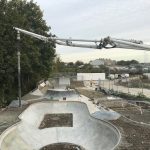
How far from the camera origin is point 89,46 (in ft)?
60.0

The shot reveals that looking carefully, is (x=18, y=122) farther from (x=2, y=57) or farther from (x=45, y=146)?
(x=2, y=57)

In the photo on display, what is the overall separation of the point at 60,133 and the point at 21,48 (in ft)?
67.0

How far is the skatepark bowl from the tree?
357 inches

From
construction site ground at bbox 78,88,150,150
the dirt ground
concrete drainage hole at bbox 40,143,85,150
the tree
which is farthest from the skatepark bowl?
the tree

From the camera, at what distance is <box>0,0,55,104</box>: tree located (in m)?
40.4

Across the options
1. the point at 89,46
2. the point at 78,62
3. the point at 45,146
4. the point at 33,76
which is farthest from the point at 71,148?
the point at 78,62

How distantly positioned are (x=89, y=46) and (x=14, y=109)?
61.5ft

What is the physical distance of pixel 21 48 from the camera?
44156 mm

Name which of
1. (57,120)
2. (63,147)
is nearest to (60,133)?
(63,147)

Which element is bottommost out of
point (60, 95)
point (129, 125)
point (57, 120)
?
point (57, 120)

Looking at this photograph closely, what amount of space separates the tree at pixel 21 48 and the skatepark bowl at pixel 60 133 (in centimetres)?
907

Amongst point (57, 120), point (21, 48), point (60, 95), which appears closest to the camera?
point (57, 120)

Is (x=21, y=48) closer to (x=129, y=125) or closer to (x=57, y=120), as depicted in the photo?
(x=57, y=120)

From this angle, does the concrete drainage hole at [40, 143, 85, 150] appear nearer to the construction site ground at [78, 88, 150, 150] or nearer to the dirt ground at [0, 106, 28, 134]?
the construction site ground at [78, 88, 150, 150]
